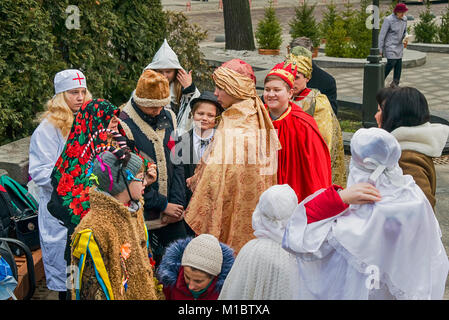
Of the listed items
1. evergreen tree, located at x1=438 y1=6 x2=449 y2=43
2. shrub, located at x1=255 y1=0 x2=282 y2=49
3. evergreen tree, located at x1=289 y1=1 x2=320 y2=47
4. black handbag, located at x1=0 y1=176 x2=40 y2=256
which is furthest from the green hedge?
evergreen tree, located at x1=438 y1=6 x2=449 y2=43

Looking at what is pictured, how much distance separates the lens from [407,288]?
10.3 feet

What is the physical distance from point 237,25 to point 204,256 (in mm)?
15575

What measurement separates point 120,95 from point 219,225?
4623 mm

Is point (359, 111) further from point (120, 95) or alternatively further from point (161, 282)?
point (161, 282)

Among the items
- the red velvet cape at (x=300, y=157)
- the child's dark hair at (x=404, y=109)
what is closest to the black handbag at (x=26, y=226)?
the red velvet cape at (x=300, y=157)

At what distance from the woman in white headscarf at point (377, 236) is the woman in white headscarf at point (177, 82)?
109 inches

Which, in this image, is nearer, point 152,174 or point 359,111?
point 152,174

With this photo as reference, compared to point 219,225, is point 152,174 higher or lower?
higher

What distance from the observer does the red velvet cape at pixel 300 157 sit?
466cm

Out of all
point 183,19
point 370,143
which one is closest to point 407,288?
point 370,143

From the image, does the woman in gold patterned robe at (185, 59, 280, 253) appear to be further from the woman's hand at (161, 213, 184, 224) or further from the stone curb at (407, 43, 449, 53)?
the stone curb at (407, 43, 449, 53)

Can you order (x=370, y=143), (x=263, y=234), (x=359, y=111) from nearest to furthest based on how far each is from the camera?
(x=370, y=143)
(x=263, y=234)
(x=359, y=111)

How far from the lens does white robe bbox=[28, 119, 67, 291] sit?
195 inches

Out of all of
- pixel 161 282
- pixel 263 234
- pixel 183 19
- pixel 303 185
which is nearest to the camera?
pixel 263 234
